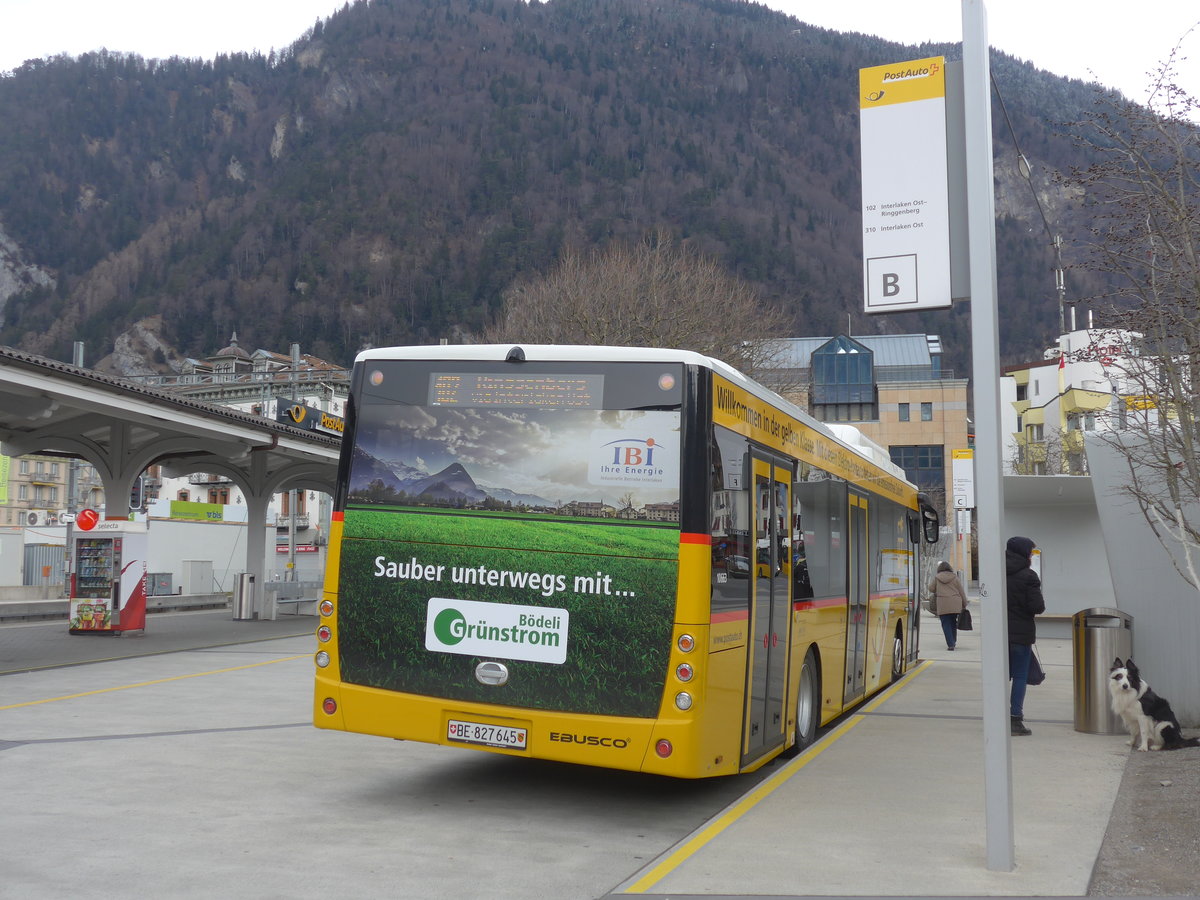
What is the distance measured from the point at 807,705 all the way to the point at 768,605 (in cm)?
198

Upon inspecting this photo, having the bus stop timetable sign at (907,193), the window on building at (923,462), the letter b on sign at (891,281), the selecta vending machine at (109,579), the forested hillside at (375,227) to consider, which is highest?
the forested hillside at (375,227)

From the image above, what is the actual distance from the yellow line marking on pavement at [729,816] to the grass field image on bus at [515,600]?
759mm

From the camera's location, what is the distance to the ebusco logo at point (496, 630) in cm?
738

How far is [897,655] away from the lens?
52.8 feet

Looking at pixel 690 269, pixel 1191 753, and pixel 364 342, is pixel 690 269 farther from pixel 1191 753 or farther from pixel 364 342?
pixel 364 342

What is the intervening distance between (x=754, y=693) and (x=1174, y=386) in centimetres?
374

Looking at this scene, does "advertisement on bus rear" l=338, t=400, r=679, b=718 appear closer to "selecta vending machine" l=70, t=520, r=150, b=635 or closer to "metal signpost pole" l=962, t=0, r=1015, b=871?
"metal signpost pole" l=962, t=0, r=1015, b=871

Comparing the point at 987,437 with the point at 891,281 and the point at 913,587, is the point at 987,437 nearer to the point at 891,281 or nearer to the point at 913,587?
the point at 891,281

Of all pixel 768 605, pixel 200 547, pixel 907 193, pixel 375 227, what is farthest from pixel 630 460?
pixel 375 227

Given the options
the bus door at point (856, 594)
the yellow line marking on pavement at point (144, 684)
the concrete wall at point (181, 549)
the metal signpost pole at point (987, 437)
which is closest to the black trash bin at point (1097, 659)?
the bus door at point (856, 594)

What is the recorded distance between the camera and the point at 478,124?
652ft

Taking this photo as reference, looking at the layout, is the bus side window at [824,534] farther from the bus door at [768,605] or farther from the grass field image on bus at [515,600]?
the grass field image on bus at [515,600]

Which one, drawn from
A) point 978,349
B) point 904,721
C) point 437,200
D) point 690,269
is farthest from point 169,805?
point 437,200

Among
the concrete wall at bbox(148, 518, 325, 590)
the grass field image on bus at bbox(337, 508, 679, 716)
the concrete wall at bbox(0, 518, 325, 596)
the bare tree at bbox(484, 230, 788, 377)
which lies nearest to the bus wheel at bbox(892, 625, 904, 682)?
the grass field image on bus at bbox(337, 508, 679, 716)
